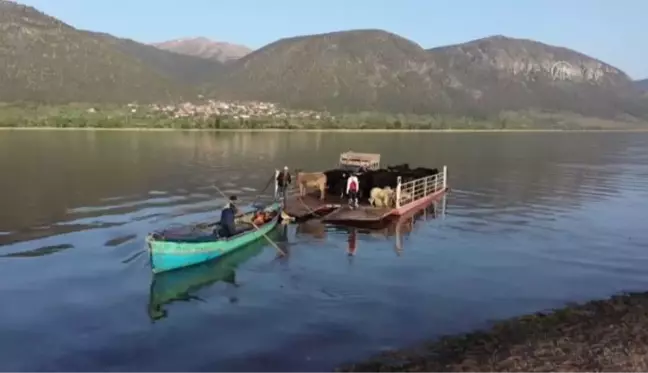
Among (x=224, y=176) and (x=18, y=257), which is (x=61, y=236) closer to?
(x=18, y=257)

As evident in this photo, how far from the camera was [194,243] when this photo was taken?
23.2 metres

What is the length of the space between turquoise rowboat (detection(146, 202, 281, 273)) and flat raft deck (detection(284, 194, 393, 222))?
542 cm

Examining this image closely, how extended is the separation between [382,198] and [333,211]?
302cm

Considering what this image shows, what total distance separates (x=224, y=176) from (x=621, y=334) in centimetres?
4390

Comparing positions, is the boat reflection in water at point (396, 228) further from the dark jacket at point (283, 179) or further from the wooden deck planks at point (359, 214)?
the dark jacket at point (283, 179)

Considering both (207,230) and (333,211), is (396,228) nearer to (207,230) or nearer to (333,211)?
(333,211)

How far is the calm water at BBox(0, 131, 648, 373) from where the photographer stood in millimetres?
16312

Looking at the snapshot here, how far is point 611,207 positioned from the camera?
143ft

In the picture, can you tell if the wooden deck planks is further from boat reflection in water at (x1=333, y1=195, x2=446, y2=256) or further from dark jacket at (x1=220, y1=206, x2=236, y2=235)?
dark jacket at (x1=220, y1=206, x2=236, y2=235)

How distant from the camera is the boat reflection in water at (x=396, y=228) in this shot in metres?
28.9

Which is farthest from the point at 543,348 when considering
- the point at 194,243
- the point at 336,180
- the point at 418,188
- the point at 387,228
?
the point at 418,188

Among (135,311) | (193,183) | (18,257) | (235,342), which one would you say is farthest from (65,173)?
(235,342)

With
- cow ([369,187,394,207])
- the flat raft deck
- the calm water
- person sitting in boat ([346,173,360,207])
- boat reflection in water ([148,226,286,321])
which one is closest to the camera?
the calm water

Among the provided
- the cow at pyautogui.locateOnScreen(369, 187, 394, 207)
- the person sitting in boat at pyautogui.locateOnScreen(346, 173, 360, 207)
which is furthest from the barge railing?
the person sitting in boat at pyautogui.locateOnScreen(346, 173, 360, 207)
